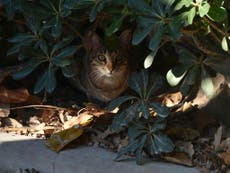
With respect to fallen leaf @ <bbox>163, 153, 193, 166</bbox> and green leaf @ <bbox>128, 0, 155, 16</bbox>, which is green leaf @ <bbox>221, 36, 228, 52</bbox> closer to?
green leaf @ <bbox>128, 0, 155, 16</bbox>

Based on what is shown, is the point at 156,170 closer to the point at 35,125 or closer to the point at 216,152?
the point at 216,152

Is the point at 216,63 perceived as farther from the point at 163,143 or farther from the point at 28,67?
the point at 28,67

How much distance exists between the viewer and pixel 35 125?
14.5 feet

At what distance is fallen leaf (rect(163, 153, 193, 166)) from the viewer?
3.68 metres

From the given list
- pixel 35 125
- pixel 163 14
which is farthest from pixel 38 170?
pixel 163 14

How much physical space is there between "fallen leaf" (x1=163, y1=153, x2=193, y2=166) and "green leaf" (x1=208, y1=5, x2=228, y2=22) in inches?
34.0

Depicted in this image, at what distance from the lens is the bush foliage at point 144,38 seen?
338cm

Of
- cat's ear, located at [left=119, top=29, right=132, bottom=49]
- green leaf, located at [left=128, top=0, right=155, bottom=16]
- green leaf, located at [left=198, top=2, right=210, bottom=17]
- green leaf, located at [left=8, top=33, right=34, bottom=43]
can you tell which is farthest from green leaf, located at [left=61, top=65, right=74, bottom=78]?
green leaf, located at [left=198, top=2, right=210, bottom=17]

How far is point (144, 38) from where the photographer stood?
12.2 feet

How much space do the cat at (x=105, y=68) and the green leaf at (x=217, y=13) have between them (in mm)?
1208

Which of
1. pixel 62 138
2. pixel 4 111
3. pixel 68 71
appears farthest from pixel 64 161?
pixel 4 111

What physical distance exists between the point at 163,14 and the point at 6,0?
1.22 metres

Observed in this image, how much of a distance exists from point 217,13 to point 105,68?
4.82 feet

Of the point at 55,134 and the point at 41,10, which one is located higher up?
the point at 41,10
